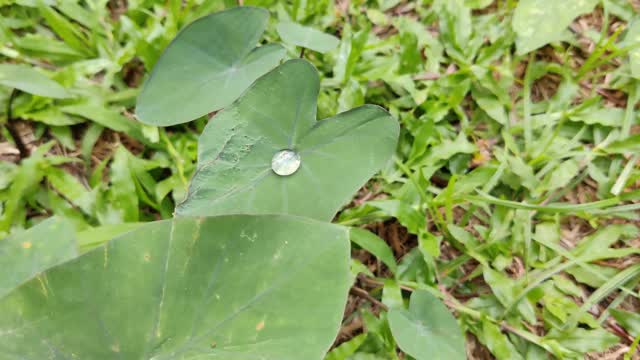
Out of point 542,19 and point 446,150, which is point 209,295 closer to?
point 446,150

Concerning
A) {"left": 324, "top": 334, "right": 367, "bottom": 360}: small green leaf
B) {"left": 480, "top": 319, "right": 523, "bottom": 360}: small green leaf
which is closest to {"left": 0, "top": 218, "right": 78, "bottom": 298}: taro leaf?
{"left": 324, "top": 334, "right": 367, "bottom": 360}: small green leaf

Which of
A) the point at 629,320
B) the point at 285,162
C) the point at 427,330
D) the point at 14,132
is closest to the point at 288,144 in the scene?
the point at 285,162

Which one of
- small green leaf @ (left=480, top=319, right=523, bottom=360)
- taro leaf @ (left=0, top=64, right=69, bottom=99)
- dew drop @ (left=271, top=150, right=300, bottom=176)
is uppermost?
taro leaf @ (left=0, top=64, right=69, bottom=99)

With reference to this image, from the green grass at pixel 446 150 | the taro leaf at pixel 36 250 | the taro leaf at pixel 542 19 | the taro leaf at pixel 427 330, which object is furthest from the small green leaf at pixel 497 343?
the taro leaf at pixel 36 250

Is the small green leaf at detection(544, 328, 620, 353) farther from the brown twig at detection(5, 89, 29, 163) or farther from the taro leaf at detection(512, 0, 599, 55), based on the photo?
the brown twig at detection(5, 89, 29, 163)

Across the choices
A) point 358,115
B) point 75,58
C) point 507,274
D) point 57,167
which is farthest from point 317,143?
point 75,58

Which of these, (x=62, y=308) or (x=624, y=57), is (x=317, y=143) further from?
(x=624, y=57)
